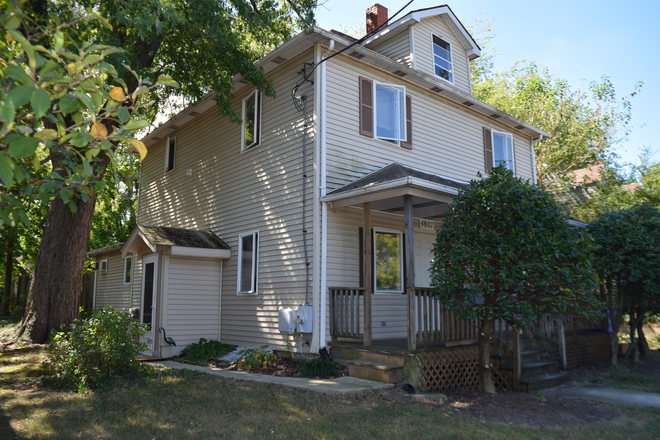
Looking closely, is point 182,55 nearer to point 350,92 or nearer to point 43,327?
point 350,92

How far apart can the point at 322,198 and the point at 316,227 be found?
21.8 inches

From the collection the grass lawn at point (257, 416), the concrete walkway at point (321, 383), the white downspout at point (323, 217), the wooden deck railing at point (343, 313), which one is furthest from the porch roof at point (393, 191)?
the grass lawn at point (257, 416)

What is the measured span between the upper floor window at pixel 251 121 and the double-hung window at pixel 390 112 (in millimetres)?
2708

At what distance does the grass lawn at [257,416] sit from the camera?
502 centimetres

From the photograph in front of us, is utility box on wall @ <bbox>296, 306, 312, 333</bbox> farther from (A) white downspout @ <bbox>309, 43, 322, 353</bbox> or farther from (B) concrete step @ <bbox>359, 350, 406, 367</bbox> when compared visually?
(B) concrete step @ <bbox>359, 350, 406, 367</bbox>

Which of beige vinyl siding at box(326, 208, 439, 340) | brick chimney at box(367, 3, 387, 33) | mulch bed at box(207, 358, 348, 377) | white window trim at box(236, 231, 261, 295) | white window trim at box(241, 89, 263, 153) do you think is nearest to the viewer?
mulch bed at box(207, 358, 348, 377)

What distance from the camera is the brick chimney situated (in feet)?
45.3

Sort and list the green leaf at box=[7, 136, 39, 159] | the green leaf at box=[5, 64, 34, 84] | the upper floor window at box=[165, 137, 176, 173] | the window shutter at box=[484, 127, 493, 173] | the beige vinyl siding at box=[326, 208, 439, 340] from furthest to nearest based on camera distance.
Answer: the upper floor window at box=[165, 137, 176, 173], the window shutter at box=[484, 127, 493, 173], the beige vinyl siding at box=[326, 208, 439, 340], the green leaf at box=[7, 136, 39, 159], the green leaf at box=[5, 64, 34, 84]

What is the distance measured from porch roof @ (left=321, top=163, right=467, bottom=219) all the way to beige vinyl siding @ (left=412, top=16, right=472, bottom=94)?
13.6ft

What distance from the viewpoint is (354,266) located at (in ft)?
31.7

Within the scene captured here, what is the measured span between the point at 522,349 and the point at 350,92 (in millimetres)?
6135

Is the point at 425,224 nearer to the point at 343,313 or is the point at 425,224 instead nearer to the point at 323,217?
the point at 323,217

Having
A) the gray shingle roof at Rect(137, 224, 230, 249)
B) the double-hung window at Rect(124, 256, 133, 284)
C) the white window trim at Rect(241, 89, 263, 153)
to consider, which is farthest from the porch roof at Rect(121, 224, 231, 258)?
the double-hung window at Rect(124, 256, 133, 284)

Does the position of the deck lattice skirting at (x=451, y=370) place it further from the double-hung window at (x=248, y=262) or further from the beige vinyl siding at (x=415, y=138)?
the double-hung window at (x=248, y=262)
